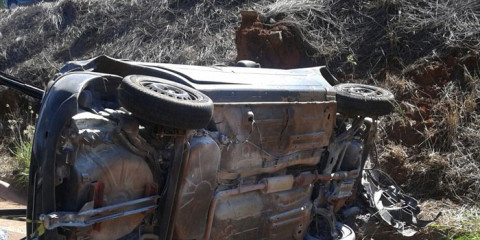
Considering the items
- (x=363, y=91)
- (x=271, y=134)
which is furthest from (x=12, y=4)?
(x=271, y=134)

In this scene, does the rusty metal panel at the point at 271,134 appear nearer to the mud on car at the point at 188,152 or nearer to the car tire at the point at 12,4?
the mud on car at the point at 188,152

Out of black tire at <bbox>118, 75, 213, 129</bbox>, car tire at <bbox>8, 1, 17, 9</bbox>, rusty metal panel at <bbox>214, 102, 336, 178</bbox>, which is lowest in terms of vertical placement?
car tire at <bbox>8, 1, 17, 9</bbox>

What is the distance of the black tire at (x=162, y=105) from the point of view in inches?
130

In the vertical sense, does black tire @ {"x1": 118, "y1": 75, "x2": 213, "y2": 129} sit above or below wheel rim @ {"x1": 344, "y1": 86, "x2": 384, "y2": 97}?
above

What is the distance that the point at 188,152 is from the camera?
142 inches

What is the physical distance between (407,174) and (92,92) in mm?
4466

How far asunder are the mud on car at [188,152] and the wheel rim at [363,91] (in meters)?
0.04

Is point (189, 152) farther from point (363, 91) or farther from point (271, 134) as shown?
point (363, 91)

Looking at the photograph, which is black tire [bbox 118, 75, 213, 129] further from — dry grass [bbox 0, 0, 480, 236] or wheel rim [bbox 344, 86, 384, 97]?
dry grass [bbox 0, 0, 480, 236]

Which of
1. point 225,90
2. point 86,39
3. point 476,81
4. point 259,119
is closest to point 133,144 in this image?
point 225,90

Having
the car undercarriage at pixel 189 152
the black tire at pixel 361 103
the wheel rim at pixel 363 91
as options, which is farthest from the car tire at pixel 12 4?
the car undercarriage at pixel 189 152

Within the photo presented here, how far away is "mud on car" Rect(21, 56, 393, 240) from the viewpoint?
10.8ft

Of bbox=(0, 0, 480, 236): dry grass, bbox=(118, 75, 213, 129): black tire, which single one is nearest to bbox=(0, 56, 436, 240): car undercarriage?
bbox=(118, 75, 213, 129): black tire

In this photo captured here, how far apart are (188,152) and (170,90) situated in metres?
0.40
